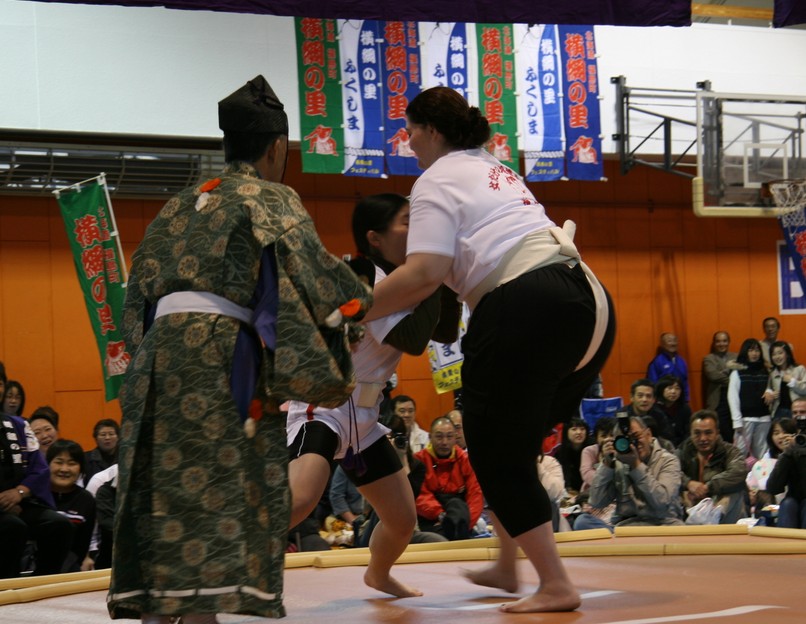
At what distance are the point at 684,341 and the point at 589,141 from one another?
2891 millimetres

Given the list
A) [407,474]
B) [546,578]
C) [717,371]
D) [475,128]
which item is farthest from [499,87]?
[546,578]

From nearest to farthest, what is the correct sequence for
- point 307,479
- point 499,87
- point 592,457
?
point 307,479, point 592,457, point 499,87

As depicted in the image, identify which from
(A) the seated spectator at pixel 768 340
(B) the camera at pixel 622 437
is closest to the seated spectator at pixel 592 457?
(B) the camera at pixel 622 437

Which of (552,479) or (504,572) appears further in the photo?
(552,479)

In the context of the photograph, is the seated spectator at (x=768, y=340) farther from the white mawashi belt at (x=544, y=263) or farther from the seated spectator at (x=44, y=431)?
the white mawashi belt at (x=544, y=263)

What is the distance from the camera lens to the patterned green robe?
6.28 ft

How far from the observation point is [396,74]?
25.6 feet

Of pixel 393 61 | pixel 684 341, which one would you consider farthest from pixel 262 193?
pixel 684 341

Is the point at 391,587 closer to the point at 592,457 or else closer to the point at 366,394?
the point at 366,394

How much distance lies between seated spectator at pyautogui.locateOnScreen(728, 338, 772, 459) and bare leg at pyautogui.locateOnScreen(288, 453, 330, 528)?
6221 millimetres

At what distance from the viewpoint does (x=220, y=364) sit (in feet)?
6.46

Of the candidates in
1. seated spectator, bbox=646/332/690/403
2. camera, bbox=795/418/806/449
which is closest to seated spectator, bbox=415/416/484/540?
camera, bbox=795/418/806/449

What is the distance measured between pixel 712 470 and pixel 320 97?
3.72m

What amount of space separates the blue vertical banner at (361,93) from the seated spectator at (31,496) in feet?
11.4
